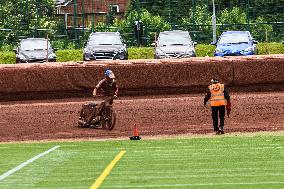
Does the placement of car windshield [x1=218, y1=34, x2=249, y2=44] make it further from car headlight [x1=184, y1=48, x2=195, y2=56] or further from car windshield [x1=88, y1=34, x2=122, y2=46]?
car windshield [x1=88, y1=34, x2=122, y2=46]

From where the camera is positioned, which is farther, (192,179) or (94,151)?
(94,151)

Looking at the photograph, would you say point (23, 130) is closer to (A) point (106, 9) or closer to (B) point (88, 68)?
(B) point (88, 68)

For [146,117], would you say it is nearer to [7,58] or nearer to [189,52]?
[189,52]

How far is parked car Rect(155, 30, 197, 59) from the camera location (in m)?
45.1

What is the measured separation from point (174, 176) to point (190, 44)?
86.9 feet

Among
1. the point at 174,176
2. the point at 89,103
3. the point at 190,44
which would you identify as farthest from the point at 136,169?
the point at 190,44

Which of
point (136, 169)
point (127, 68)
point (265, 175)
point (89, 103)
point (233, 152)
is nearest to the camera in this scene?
point (265, 175)

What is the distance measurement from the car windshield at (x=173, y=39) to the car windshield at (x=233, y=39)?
1576mm

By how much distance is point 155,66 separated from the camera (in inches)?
1583

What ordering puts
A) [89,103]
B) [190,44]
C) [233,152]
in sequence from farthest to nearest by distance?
1. [190,44]
2. [89,103]
3. [233,152]

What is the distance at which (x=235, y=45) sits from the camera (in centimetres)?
4609

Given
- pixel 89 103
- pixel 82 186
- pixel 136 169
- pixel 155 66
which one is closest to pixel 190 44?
pixel 155 66

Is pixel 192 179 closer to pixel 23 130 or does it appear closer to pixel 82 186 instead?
pixel 82 186

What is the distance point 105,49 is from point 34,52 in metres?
3.16
